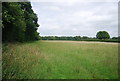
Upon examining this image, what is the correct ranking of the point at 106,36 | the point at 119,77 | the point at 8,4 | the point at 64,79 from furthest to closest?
the point at 106,36, the point at 8,4, the point at 119,77, the point at 64,79

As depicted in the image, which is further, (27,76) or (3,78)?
(27,76)

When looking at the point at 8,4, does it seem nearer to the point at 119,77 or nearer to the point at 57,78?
the point at 57,78

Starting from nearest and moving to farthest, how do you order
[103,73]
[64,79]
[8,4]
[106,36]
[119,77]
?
1. [64,79]
2. [119,77]
3. [103,73]
4. [8,4]
5. [106,36]

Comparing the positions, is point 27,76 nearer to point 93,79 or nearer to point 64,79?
point 64,79

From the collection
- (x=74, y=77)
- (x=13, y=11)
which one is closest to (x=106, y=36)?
(x=13, y=11)

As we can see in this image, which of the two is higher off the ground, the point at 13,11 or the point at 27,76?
the point at 13,11

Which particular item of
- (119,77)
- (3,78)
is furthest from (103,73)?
(3,78)

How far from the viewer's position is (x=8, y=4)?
12.2 m

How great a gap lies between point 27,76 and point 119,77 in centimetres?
396

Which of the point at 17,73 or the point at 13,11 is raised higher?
the point at 13,11

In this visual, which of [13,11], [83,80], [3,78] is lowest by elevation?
[83,80]

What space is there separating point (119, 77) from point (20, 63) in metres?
4.53

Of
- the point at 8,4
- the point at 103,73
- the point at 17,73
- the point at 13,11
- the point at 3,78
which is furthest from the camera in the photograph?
the point at 13,11

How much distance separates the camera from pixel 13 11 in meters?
13.6
